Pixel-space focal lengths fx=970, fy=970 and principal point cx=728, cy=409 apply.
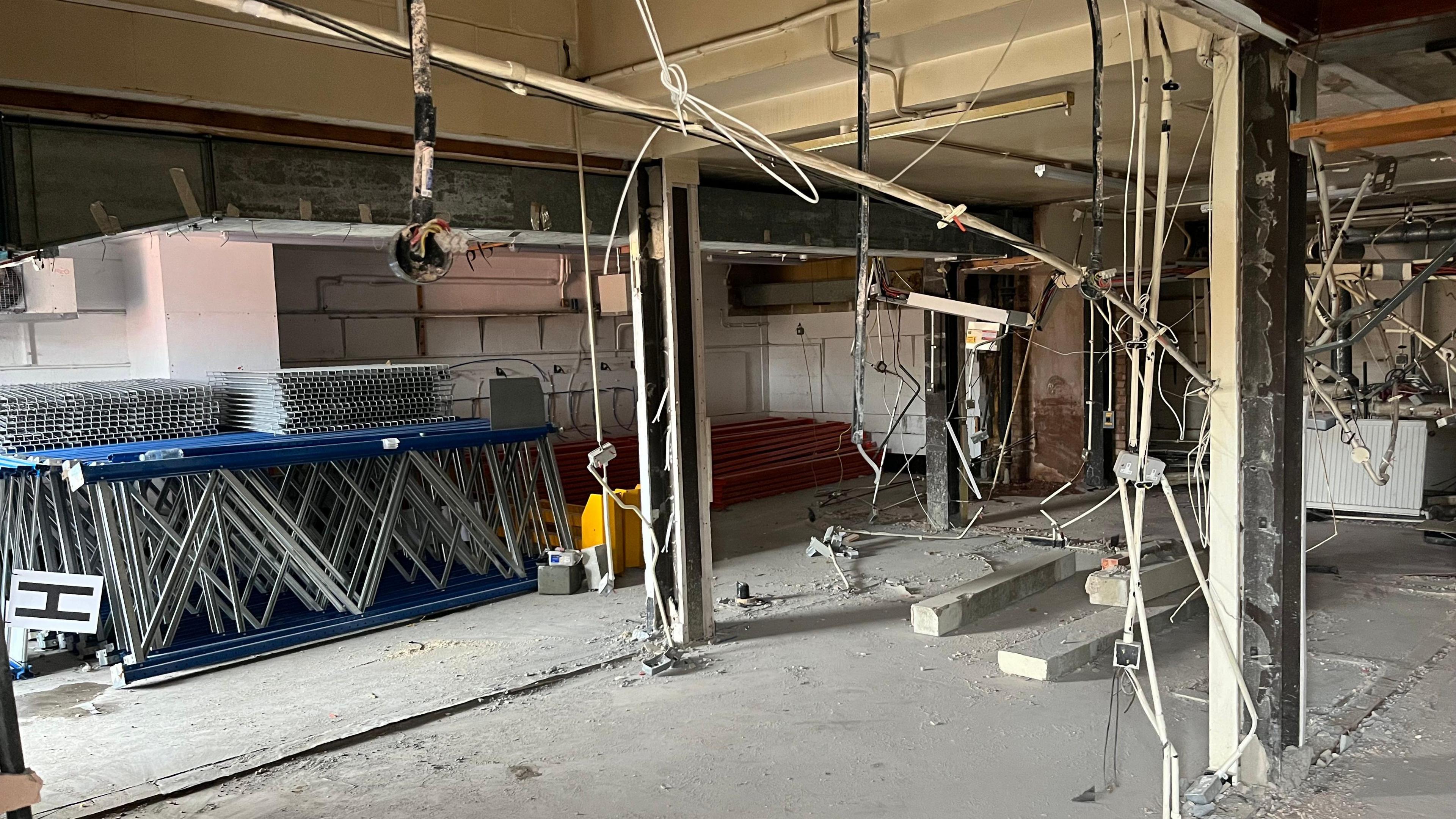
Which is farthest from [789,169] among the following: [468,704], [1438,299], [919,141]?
[1438,299]

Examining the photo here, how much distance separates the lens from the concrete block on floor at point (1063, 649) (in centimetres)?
416

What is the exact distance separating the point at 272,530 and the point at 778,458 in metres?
5.38

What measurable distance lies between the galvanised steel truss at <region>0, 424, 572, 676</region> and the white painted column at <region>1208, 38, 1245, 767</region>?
4253mm

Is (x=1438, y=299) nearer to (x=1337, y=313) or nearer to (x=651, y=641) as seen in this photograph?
(x=1337, y=313)

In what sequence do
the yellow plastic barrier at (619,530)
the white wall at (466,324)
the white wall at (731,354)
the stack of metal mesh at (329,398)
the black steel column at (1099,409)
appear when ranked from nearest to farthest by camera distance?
the stack of metal mesh at (329,398) → the yellow plastic barrier at (619,530) → the white wall at (466,324) → the black steel column at (1099,409) → the white wall at (731,354)

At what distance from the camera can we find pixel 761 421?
10.8 meters

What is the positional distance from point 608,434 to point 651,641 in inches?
206

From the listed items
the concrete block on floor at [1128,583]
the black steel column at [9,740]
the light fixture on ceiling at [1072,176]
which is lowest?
the concrete block on floor at [1128,583]

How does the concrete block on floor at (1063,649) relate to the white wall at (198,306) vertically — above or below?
below

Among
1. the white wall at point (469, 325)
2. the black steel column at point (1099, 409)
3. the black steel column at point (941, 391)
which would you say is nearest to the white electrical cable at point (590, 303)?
the white wall at point (469, 325)

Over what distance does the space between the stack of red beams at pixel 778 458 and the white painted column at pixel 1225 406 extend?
5655 mm

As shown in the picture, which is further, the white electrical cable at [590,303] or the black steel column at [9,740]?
the white electrical cable at [590,303]

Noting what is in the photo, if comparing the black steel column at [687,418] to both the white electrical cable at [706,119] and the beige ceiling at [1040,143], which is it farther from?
the white electrical cable at [706,119]

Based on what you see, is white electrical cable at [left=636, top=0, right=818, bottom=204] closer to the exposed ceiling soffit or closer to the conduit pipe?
the conduit pipe
